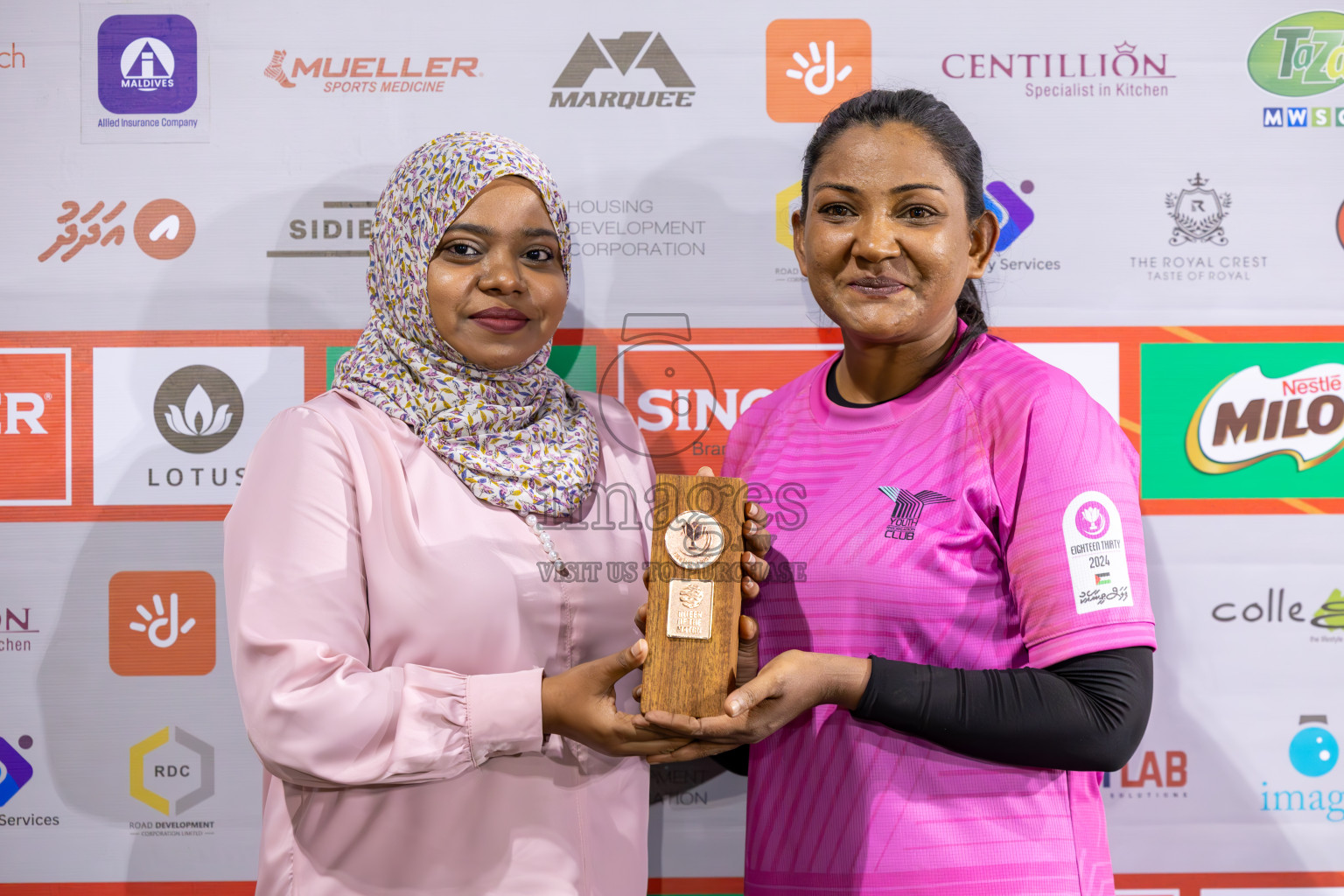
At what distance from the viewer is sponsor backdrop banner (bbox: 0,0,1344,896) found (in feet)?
5.91

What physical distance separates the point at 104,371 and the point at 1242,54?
2.40 metres

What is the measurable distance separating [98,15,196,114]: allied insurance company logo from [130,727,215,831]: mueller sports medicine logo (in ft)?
4.18

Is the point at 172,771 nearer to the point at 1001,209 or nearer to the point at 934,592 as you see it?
the point at 934,592

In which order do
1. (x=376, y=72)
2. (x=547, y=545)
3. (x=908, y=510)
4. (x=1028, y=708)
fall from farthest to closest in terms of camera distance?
(x=376, y=72), (x=547, y=545), (x=908, y=510), (x=1028, y=708)

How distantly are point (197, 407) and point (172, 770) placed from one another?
74 cm

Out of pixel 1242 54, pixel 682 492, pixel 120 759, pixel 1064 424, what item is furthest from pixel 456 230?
pixel 1242 54

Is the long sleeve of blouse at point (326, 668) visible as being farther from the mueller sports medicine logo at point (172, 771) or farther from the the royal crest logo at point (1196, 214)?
the the royal crest logo at point (1196, 214)

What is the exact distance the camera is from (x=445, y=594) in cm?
129

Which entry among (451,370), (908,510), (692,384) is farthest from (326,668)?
(692,384)

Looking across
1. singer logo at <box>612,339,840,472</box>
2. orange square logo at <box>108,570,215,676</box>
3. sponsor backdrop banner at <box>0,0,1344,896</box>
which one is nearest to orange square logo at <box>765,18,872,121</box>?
sponsor backdrop banner at <box>0,0,1344,896</box>

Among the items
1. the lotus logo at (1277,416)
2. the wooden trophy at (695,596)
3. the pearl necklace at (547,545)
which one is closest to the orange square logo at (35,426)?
the pearl necklace at (547,545)

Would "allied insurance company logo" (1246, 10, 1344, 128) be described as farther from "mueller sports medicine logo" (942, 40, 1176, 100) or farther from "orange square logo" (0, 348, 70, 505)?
"orange square logo" (0, 348, 70, 505)

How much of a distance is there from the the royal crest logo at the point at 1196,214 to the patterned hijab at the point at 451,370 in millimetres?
1251

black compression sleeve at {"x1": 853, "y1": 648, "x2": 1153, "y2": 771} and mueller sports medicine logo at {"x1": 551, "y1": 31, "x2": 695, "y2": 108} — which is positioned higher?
mueller sports medicine logo at {"x1": 551, "y1": 31, "x2": 695, "y2": 108}
